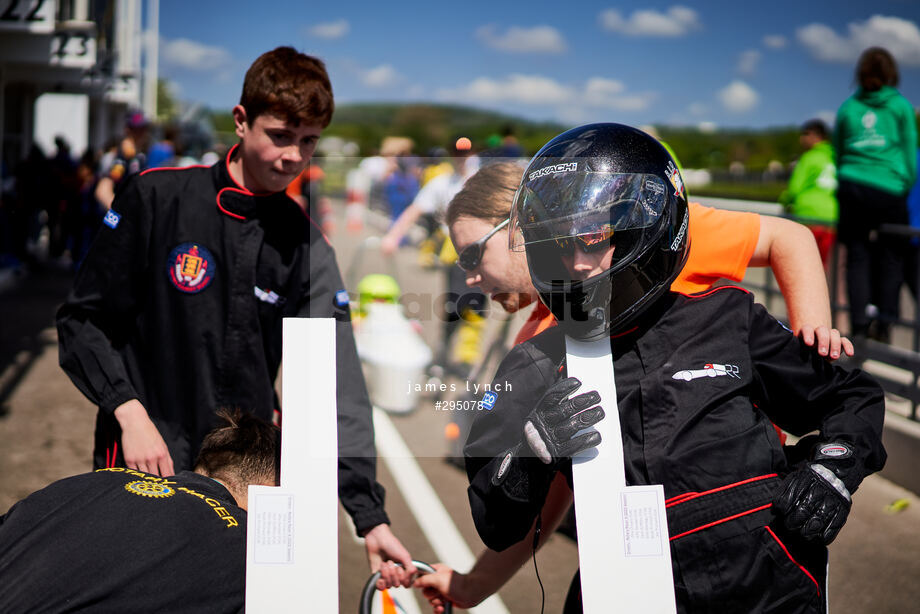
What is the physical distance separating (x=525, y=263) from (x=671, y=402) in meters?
0.57

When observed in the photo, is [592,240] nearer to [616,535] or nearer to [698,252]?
[698,252]

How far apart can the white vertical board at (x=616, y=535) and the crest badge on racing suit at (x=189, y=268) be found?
1.38 m

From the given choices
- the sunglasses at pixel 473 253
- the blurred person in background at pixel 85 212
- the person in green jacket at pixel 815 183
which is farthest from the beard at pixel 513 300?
the blurred person in background at pixel 85 212

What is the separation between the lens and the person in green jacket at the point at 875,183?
21.9 ft

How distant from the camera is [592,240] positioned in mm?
1886

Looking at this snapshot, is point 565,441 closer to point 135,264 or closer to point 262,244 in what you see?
point 262,244

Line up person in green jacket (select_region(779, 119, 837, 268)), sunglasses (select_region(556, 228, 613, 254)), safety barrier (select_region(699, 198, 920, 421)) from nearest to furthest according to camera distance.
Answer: sunglasses (select_region(556, 228, 613, 254)) < safety barrier (select_region(699, 198, 920, 421)) < person in green jacket (select_region(779, 119, 837, 268))

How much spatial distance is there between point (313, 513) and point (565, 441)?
60 cm

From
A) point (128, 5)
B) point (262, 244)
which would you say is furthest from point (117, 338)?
point (128, 5)

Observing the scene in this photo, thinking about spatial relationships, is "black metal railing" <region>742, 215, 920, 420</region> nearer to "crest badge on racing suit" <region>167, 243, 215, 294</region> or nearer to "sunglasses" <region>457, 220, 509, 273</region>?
"sunglasses" <region>457, 220, 509, 273</region>

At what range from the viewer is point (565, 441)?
172 cm

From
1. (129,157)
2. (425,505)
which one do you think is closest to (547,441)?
(425,505)

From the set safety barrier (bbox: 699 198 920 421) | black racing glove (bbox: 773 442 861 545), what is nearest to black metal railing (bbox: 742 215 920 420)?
safety barrier (bbox: 699 198 920 421)

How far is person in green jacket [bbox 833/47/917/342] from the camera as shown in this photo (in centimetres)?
666
